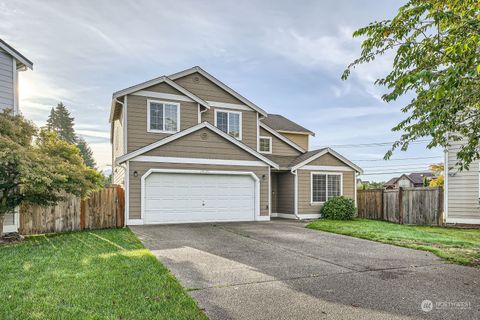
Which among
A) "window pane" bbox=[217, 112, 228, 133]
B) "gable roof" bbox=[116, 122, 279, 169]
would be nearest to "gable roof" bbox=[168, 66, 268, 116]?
"window pane" bbox=[217, 112, 228, 133]

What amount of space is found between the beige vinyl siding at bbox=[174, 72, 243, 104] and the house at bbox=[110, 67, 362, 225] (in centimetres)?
5

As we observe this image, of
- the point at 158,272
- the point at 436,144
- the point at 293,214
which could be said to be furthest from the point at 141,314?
the point at 293,214

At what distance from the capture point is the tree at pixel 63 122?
51.3 metres

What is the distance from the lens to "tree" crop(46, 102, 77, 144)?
51.3 metres

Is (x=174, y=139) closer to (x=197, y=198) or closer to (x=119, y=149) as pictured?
(x=197, y=198)

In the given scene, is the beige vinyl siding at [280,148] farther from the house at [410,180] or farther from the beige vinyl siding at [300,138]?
the house at [410,180]

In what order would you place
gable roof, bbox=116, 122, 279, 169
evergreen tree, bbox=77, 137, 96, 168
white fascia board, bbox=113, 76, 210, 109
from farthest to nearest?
evergreen tree, bbox=77, 137, 96, 168 → white fascia board, bbox=113, 76, 210, 109 → gable roof, bbox=116, 122, 279, 169

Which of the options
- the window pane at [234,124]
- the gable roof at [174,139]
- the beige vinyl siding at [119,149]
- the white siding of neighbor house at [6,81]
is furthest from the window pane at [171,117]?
the white siding of neighbor house at [6,81]

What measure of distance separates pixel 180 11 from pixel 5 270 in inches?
362

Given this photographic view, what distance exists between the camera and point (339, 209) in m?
16.1

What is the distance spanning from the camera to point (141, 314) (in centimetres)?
378

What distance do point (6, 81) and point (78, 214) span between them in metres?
5.25

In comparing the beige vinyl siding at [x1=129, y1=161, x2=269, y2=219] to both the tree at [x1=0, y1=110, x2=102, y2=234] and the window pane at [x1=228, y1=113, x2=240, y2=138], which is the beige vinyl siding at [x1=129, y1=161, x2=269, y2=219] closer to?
the tree at [x1=0, y1=110, x2=102, y2=234]

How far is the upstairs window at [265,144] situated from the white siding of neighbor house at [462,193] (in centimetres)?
856
